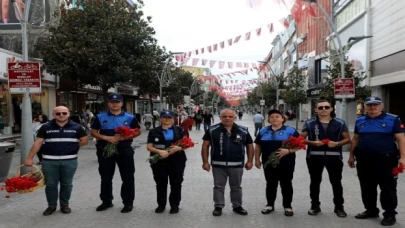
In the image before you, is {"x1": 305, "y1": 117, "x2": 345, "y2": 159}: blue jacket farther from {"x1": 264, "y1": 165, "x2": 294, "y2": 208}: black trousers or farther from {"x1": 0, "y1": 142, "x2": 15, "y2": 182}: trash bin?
{"x1": 0, "y1": 142, "x2": 15, "y2": 182}: trash bin

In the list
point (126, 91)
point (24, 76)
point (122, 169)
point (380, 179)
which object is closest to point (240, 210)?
point (122, 169)

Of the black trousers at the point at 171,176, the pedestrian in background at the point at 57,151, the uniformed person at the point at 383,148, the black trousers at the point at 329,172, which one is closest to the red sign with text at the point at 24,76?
the pedestrian in background at the point at 57,151

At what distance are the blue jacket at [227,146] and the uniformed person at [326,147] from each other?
37.1 inches

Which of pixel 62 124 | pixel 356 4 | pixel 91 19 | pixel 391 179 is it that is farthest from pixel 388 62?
pixel 62 124

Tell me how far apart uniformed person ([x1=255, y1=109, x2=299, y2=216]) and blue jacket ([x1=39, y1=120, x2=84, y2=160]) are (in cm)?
269

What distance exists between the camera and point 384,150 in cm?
555

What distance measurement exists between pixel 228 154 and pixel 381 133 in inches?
80.4

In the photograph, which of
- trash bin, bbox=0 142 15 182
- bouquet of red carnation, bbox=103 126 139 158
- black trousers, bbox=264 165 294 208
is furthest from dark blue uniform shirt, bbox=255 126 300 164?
trash bin, bbox=0 142 15 182

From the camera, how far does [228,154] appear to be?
594cm

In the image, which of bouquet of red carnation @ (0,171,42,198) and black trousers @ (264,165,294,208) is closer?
bouquet of red carnation @ (0,171,42,198)

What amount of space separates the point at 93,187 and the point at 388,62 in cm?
1970

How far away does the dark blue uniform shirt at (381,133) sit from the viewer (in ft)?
18.1

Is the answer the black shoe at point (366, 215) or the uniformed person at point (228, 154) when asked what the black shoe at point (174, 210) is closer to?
the uniformed person at point (228, 154)

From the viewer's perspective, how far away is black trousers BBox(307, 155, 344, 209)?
19.4 ft
